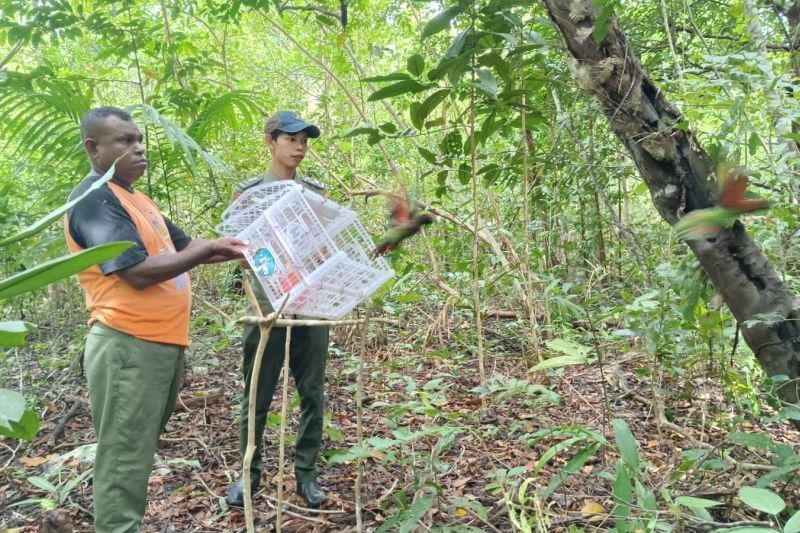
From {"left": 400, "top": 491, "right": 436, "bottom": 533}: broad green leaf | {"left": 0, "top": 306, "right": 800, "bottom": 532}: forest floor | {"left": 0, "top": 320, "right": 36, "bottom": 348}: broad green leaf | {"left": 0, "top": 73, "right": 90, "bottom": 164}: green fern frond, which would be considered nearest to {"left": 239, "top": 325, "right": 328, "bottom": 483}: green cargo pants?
{"left": 0, "top": 306, "right": 800, "bottom": 532}: forest floor

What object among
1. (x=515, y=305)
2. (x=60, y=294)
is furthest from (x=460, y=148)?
(x=60, y=294)

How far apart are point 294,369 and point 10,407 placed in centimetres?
189

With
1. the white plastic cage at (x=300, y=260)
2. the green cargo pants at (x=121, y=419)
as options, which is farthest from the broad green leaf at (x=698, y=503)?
the green cargo pants at (x=121, y=419)

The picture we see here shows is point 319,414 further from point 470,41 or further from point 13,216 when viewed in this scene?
point 13,216

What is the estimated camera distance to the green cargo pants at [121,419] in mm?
1608

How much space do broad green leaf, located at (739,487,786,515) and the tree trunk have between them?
637mm

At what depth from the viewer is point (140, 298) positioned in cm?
166

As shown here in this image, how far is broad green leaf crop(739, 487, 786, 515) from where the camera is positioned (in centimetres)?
90

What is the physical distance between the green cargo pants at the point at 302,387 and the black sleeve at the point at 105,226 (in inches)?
27.4

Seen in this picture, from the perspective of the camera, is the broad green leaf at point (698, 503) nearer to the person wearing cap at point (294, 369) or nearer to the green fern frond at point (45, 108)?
the person wearing cap at point (294, 369)

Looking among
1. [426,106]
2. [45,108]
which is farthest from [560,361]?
[45,108]

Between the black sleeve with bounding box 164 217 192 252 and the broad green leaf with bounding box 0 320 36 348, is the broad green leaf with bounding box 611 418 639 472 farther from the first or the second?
the black sleeve with bounding box 164 217 192 252

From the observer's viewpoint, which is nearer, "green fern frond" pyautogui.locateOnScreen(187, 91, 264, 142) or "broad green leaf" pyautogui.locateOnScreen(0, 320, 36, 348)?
"broad green leaf" pyautogui.locateOnScreen(0, 320, 36, 348)

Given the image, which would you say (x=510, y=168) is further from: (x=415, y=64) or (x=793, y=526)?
(x=793, y=526)
